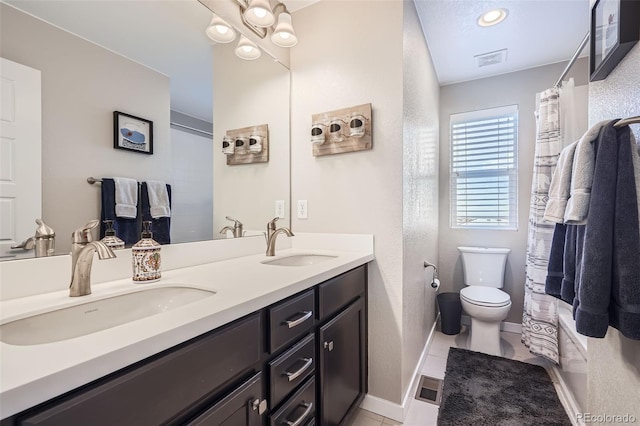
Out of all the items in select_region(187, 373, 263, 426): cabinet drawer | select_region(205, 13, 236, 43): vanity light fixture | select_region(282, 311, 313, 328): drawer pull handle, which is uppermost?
select_region(205, 13, 236, 43): vanity light fixture

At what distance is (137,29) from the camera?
3.71 ft

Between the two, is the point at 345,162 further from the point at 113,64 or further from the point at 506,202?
the point at 506,202

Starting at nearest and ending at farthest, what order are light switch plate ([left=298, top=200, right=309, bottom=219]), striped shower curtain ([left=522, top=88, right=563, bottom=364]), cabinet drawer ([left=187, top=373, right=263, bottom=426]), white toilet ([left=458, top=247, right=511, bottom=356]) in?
cabinet drawer ([left=187, top=373, right=263, bottom=426]) < light switch plate ([left=298, top=200, right=309, bottom=219]) < striped shower curtain ([left=522, top=88, right=563, bottom=364]) < white toilet ([left=458, top=247, right=511, bottom=356])

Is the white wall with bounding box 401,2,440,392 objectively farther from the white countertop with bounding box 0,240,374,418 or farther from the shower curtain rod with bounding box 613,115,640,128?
the shower curtain rod with bounding box 613,115,640,128

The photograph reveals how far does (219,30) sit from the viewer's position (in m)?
1.46

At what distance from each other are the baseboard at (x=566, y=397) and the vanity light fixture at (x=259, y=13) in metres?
2.67

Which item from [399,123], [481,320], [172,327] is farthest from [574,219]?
[481,320]

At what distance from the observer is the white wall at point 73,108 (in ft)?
2.82

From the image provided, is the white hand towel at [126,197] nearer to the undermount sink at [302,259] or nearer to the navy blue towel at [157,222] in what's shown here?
the navy blue towel at [157,222]

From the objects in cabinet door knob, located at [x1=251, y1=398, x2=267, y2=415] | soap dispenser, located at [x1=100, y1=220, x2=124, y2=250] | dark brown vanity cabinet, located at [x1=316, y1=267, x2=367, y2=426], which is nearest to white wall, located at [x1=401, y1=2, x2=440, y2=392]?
dark brown vanity cabinet, located at [x1=316, y1=267, x2=367, y2=426]

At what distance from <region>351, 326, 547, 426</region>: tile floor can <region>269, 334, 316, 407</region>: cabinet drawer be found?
770mm

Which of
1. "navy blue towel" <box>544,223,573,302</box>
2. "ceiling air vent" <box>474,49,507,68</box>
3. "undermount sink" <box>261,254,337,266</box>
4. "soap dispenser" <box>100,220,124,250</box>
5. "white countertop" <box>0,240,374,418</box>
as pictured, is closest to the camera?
"white countertop" <box>0,240,374,418</box>

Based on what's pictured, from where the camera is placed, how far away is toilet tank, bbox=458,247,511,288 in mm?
2602

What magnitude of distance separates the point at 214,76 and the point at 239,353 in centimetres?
134
